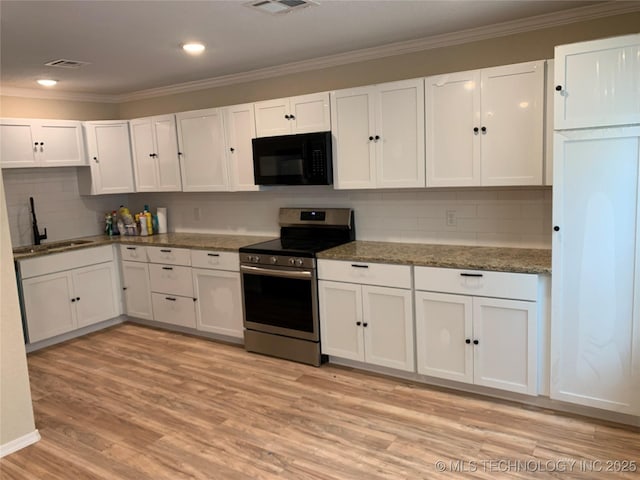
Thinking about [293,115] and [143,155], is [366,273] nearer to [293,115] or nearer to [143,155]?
[293,115]

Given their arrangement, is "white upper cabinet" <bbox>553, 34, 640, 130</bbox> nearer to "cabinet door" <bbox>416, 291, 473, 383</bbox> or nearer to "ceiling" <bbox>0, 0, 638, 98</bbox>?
"ceiling" <bbox>0, 0, 638, 98</bbox>

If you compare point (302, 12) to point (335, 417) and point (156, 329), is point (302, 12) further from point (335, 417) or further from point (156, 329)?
point (156, 329)

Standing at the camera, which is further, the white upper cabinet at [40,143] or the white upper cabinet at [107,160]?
the white upper cabinet at [107,160]

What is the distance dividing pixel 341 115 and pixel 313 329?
164 cm

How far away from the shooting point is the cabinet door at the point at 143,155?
4953 mm

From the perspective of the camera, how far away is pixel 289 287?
149 inches

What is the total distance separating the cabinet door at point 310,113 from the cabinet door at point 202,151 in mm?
806

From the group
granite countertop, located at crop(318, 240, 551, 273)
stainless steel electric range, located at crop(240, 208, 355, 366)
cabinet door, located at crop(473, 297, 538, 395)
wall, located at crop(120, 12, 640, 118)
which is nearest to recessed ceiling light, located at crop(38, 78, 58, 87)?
wall, located at crop(120, 12, 640, 118)

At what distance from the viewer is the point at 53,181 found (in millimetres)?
5000

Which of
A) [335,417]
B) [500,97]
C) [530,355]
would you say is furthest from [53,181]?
[530,355]

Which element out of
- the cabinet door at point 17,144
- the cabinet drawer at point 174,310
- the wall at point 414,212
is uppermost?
the cabinet door at point 17,144

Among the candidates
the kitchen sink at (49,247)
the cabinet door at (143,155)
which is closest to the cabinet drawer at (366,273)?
the cabinet door at (143,155)

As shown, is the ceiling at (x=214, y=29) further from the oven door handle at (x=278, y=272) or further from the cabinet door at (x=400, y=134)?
the oven door handle at (x=278, y=272)

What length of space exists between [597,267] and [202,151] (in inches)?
133
